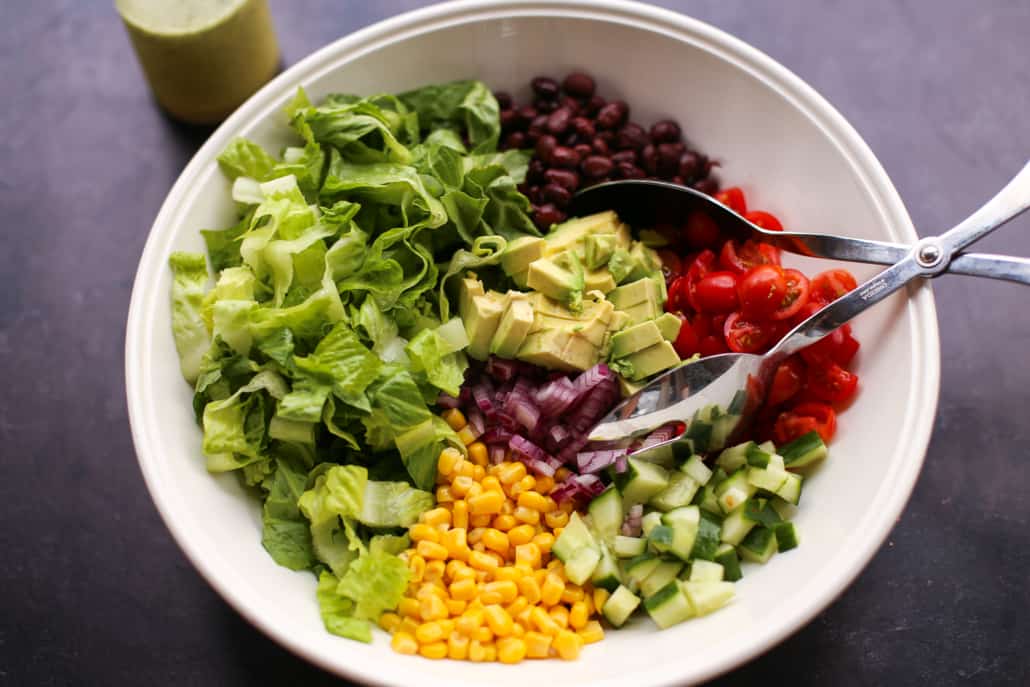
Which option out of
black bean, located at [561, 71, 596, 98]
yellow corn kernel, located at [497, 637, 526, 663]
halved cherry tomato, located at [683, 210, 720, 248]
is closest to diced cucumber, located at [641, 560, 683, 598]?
yellow corn kernel, located at [497, 637, 526, 663]

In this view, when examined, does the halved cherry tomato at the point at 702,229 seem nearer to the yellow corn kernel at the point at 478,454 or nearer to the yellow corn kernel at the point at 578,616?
the yellow corn kernel at the point at 478,454

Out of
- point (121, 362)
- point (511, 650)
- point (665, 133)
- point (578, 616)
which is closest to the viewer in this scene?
point (511, 650)

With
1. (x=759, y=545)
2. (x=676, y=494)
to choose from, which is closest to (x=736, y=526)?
(x=759, y=545)

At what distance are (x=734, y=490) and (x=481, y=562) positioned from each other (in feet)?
2.50

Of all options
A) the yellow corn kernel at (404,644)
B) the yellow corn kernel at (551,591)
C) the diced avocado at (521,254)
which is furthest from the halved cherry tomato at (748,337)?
the yellow corn kernel at (404,644)

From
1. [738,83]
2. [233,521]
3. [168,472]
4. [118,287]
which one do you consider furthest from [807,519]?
[118,287]

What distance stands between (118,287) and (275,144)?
963 mm

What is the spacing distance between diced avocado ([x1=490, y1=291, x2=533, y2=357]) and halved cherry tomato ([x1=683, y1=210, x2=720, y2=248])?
2.17 ft

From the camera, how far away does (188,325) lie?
2734mm

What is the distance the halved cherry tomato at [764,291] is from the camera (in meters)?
2.72

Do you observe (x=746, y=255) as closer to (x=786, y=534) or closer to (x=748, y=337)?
(x=748, y=337)

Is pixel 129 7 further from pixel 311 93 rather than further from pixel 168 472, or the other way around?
pixel 168 472

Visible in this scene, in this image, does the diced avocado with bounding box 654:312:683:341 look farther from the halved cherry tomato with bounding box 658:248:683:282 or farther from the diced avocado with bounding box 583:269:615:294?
the halved cherry tomato with bounding box 658:248:683:282

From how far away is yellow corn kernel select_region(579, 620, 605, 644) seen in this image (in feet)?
8.48
